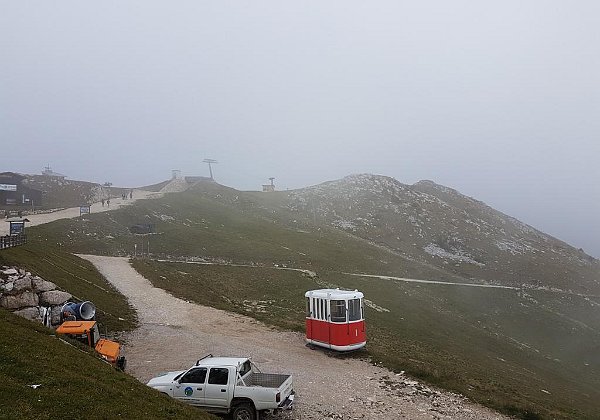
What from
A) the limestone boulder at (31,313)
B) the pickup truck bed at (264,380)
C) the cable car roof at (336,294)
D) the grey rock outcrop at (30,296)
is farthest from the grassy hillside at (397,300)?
the limestone boulder at (31,313)

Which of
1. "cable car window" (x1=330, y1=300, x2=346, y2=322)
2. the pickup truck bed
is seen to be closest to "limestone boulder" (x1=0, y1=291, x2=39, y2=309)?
the pickup truck bed

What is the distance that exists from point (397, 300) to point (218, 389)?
48.1 metres

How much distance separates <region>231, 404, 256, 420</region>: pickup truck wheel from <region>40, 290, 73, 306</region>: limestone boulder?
1590 centimetres

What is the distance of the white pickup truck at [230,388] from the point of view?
59.3 ft

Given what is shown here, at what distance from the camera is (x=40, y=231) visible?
197 feet

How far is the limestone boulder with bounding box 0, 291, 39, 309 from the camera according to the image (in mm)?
24938

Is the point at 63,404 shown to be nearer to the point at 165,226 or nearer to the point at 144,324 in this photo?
the point at 144,324

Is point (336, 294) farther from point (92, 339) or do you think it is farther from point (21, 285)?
point (21, 285)

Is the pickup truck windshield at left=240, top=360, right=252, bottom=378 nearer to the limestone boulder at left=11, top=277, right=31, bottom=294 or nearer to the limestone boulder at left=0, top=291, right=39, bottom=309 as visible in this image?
the limestone boulder at left=0, top=291, right=39, bottom=309

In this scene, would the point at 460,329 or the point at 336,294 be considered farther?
the point at 460,329

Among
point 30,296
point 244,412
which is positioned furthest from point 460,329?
point 30,296

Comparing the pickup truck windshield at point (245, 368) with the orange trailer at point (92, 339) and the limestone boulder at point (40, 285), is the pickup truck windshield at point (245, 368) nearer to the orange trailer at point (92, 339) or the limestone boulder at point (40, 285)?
the orange trailer at point (92, 339)

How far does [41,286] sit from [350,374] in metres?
19.7

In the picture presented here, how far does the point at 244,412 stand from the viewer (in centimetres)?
1820
